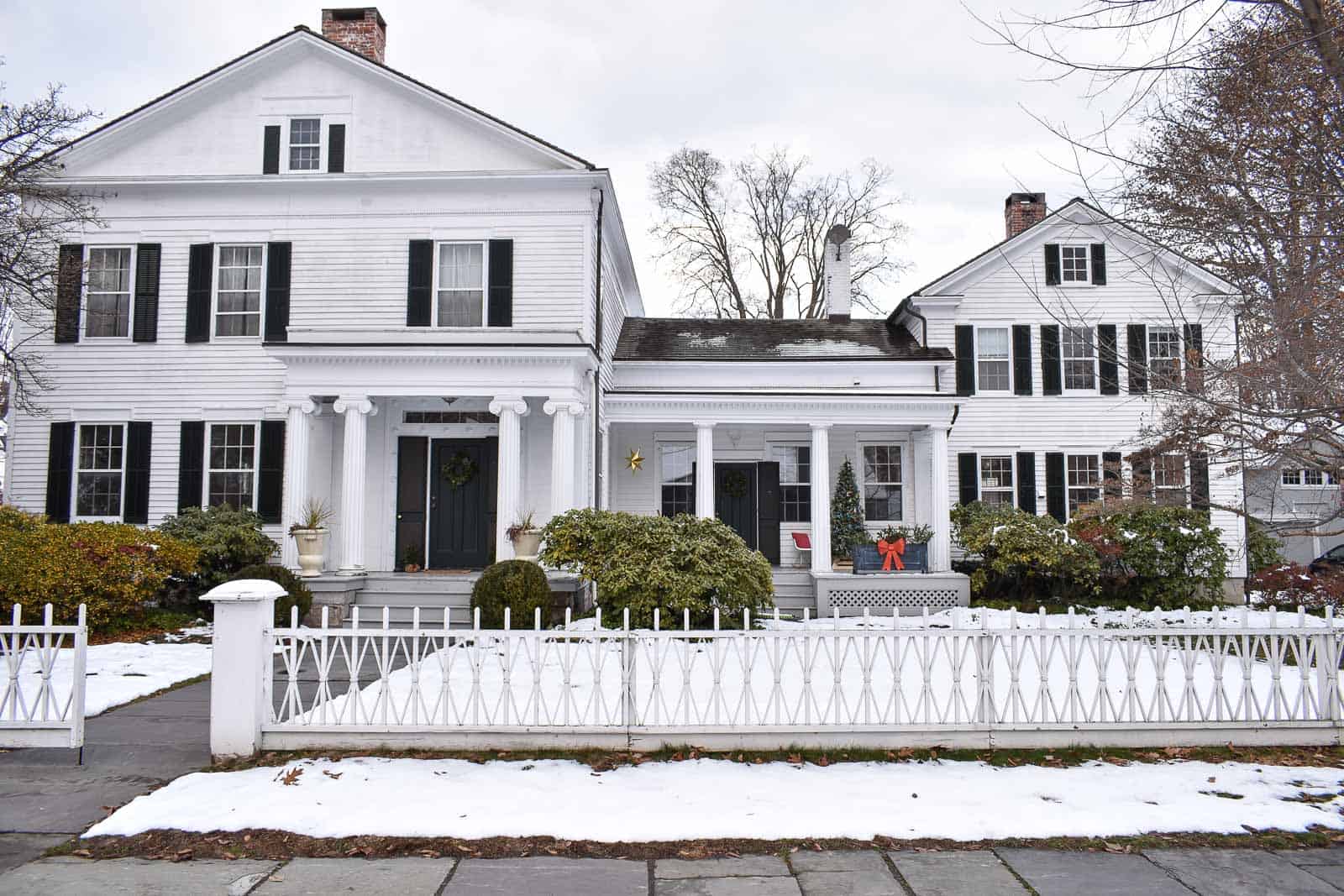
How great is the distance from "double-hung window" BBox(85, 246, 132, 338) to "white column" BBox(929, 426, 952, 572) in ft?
46.9

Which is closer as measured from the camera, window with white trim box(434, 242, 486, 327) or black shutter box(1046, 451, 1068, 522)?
window with white trim box(434, 242, 486, 327)

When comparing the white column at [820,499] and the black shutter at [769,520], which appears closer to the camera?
the white column at [820,499]

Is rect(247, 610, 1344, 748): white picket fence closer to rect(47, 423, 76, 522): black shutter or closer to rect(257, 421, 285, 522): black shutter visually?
rect(257, 421, 285, 522): black shutter

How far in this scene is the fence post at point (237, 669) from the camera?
18.8 ft

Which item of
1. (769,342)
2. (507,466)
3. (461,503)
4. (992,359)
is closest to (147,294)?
(461,503)

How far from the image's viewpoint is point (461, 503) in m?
14.3

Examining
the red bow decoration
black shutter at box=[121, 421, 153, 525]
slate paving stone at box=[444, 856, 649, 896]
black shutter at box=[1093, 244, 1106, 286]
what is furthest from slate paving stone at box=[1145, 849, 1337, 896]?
black shutter at box=[121, 421, 153, 525]

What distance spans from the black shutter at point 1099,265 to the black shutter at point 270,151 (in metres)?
15.7

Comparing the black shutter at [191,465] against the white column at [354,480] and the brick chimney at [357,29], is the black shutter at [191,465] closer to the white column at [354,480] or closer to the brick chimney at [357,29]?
the white column at [354,480]

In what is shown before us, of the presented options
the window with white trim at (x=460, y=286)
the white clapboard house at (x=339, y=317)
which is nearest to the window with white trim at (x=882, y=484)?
the white clapboard house at (x=339, y=317)

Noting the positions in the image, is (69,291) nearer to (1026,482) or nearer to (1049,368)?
(1026,482)

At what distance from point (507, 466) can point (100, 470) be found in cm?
744

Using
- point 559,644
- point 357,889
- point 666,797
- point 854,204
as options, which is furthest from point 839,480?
point 854,204

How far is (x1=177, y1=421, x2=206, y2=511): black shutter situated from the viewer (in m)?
14.2
